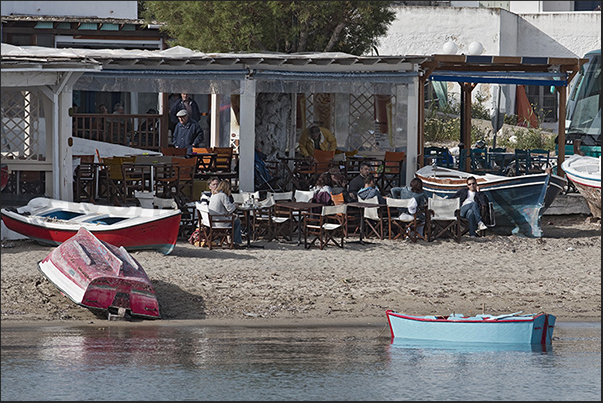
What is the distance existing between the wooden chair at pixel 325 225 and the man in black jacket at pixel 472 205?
7.50 feet

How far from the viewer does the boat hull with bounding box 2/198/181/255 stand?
1384cm

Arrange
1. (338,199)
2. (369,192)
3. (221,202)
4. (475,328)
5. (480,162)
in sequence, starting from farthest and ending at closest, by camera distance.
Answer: (480,162), (369,192), (338,199), (221,202), (475,328)

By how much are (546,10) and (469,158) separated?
19777 mm

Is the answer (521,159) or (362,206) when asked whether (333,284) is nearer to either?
(362,206)

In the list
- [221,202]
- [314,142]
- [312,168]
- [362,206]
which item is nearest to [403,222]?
[362,206]

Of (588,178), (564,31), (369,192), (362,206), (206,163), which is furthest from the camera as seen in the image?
(564,31)

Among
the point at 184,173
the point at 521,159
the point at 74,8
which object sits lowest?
the point at 184,173

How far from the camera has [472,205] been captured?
656 inches

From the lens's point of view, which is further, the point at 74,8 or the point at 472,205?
the point at 74,8

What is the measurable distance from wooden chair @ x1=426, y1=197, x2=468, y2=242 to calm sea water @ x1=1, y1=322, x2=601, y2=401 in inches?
174

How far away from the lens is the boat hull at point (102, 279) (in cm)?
1184

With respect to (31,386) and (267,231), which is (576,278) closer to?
(267,231)

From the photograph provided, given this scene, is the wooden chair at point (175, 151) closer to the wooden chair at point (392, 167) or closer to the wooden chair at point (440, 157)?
the wooden chair at point (392, 167)

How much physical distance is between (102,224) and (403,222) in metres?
5.25
